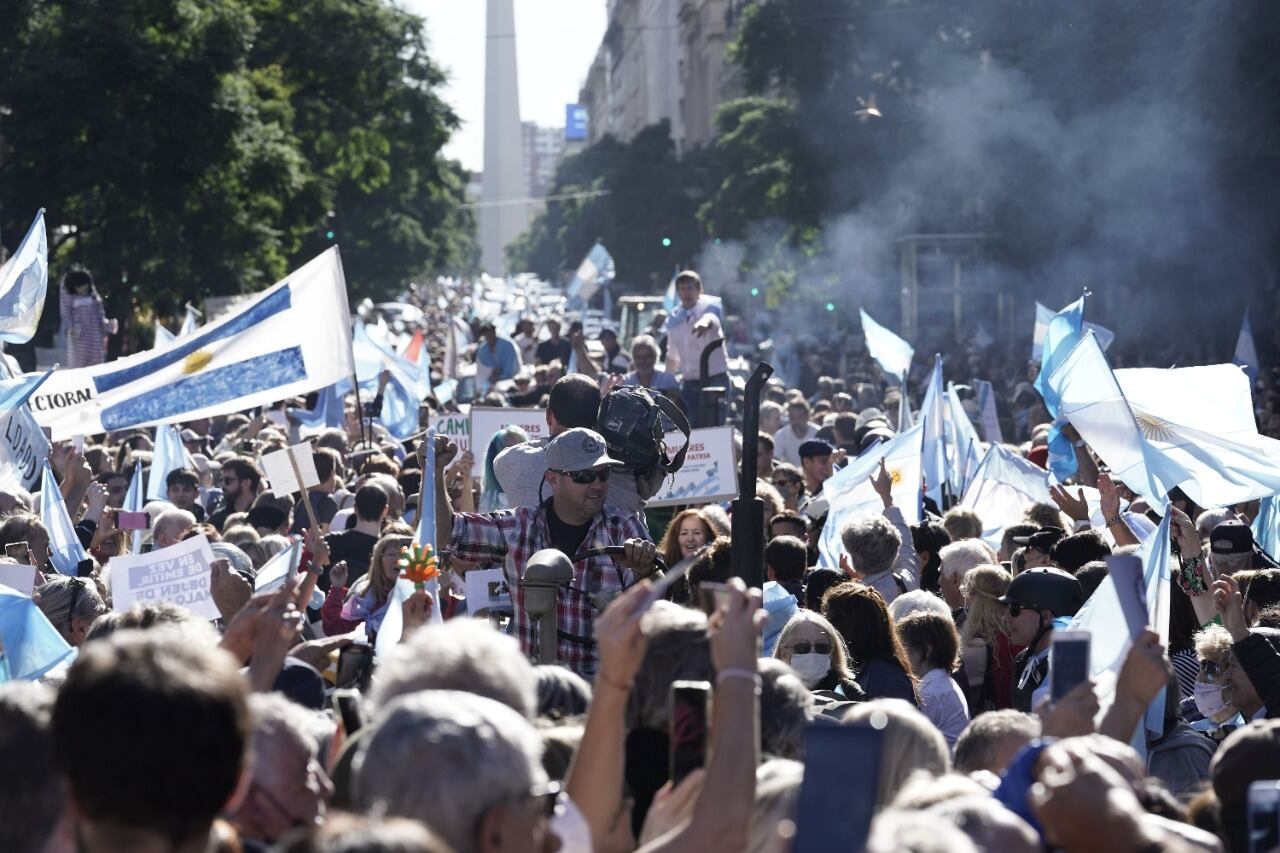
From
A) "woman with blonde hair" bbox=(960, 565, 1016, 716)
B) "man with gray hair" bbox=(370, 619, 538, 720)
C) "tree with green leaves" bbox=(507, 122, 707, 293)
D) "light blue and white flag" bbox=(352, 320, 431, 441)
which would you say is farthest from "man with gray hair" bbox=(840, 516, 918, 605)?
"tree with green leaves" bbox=(507, 122, 707, 293)

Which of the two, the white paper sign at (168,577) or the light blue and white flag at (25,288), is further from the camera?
the light blue and white flag at (25,288)

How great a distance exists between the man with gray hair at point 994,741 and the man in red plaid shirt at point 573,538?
1548 mm

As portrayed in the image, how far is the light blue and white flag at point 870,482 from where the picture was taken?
944cm

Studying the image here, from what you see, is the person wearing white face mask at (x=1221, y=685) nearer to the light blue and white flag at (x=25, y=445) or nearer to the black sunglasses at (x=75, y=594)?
the black sunglasses at (x=75, y=594)

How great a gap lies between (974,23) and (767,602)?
111ft

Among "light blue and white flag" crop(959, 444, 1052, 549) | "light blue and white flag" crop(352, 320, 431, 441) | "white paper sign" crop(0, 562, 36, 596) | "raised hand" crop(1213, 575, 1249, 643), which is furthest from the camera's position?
"light blue and white flag" crop(352, 320, 431, 441)

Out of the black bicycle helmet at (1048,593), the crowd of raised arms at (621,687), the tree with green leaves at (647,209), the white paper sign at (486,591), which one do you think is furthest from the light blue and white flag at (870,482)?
the tree with green leaves at (647,209)

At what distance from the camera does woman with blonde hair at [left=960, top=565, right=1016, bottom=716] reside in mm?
6461

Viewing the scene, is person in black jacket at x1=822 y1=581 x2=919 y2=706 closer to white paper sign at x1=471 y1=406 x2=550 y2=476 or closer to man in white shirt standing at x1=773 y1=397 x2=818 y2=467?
white paper sign at x1=471 y1=406 x2=550 y2=476

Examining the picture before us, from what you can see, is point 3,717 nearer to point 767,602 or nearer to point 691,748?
point 691,748

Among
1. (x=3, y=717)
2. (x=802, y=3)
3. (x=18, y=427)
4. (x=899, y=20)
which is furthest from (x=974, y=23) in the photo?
(x=3, y=717)

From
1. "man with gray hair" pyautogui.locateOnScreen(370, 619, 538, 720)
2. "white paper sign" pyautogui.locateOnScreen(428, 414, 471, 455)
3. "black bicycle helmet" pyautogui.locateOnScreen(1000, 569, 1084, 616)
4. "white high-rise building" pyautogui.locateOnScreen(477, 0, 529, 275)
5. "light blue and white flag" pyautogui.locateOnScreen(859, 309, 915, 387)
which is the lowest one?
"black bicycle helmet" pyautogui.locateOnScreen(1000, 569, 1084, 616)

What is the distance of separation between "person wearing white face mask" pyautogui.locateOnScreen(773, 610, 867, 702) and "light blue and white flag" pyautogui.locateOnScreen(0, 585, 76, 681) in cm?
199

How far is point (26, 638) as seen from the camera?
200 inches
